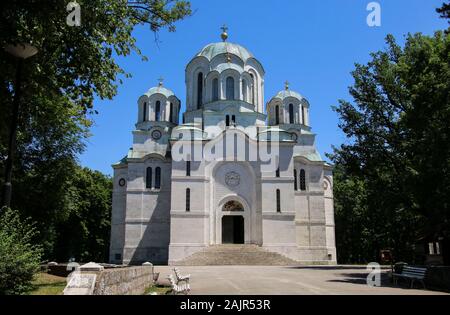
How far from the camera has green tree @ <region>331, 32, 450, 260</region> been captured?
608 inches

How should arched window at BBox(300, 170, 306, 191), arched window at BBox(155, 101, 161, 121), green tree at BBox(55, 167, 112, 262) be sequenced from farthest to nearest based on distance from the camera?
1. green tree at BBox(55, 167, 112, 262)
2. arched window at BBox(155, 101, 161, 121)
3. arched window at BBox(300, 170, 306, 191)

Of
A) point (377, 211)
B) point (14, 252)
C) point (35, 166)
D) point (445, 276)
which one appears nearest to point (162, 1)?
point (14, 252)

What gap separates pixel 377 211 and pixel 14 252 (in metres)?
19.3

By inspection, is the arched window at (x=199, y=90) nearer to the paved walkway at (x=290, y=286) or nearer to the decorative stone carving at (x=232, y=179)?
the decorative stone carving at (x=232, y=179)

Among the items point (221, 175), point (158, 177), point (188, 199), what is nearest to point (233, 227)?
point (221, 175)

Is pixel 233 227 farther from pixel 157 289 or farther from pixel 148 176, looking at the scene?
pixel 157 289

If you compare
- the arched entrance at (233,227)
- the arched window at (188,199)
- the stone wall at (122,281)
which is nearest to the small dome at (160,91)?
the arched window at (188,199)

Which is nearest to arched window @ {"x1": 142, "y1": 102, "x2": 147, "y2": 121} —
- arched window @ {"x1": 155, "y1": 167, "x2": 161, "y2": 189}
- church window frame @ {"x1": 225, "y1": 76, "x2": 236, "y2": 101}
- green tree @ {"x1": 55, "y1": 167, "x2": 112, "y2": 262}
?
arched window @ {"x1": 155, "y1": 167, "x2": 161, "y2": 189}

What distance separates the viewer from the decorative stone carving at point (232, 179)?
35500 mm

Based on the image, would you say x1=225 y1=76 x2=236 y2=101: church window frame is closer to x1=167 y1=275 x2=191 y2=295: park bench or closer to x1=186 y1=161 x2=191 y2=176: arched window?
x1=186 y1=161 x2=191 y2=176: arched window

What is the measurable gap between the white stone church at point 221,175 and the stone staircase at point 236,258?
120 cm

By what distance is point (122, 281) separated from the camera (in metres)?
9.80

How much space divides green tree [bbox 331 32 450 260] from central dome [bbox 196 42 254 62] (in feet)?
58.6
